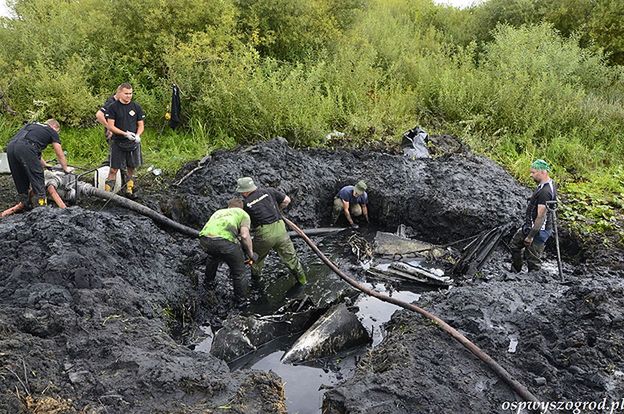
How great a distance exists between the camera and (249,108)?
11.0 metres

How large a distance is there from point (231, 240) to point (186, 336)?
1318mm

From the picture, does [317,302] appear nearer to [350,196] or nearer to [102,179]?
[350,196]

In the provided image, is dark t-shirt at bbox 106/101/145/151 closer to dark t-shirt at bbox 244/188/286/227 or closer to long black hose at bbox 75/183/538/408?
long black hose at bbox 75/183/538/408

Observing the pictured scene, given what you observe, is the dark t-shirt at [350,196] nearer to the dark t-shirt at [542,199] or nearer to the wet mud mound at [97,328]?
the dark t-shirt at [542,199]

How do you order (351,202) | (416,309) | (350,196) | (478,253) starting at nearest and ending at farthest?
(416,309)
(478,253)
(350,196)
(351,202)

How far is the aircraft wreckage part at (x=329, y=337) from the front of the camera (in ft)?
19.0

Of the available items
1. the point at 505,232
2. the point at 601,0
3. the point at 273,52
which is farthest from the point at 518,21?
the point at 505,232

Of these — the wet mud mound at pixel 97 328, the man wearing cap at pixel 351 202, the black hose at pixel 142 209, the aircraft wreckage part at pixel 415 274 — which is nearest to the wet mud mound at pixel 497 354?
the wet mud mound at pixel 97 328

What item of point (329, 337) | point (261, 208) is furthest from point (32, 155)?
point (329, 337)

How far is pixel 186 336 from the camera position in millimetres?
6086

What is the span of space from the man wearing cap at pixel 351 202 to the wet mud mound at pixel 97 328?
3552 mm

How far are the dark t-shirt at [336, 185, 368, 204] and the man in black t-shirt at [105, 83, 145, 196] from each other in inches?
144

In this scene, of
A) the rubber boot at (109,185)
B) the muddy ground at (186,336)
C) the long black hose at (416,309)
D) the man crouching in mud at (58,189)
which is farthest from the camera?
the rubber boot at (109,185)

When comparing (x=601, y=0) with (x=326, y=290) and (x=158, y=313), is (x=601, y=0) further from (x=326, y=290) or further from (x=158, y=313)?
(x=158, y=313)
